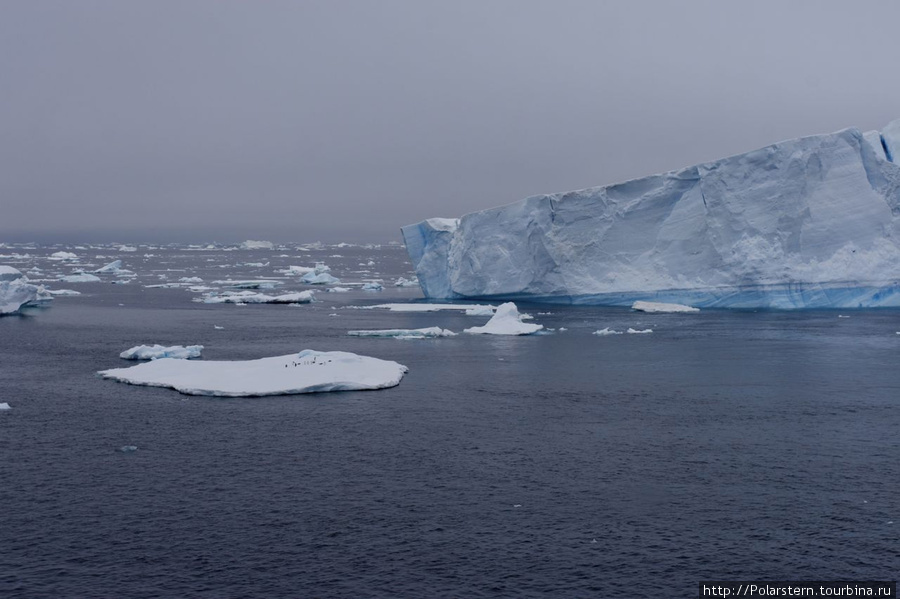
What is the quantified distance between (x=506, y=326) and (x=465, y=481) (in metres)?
16.5

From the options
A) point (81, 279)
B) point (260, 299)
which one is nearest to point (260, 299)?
point (260, 299)

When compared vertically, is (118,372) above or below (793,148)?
below

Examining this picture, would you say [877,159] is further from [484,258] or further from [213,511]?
[213,511]

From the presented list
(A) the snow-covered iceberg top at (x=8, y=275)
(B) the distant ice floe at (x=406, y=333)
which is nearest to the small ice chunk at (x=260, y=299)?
(A) the snow-covered iceberg top at (x=8, y=275)

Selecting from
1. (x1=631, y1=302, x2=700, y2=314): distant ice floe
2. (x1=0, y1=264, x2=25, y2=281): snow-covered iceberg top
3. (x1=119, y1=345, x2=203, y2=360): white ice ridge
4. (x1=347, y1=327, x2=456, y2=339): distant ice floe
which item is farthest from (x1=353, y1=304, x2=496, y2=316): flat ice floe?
(x1=119, y1=345, x2=203, y2=360): white ice ridge

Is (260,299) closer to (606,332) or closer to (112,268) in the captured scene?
(606,332)

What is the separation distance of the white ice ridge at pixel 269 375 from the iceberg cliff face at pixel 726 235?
53.3 ft

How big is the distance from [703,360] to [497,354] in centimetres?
520

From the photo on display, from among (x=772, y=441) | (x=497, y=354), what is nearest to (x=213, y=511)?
(x=772, y=441)

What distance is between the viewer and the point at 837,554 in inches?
347

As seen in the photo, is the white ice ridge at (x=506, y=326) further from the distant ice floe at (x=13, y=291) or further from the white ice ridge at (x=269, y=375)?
the distant ice floe at (x=13, y=291)

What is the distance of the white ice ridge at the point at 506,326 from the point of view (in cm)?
2708

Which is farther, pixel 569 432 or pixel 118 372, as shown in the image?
pixel 118 372

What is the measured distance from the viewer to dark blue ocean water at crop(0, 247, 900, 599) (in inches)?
335
